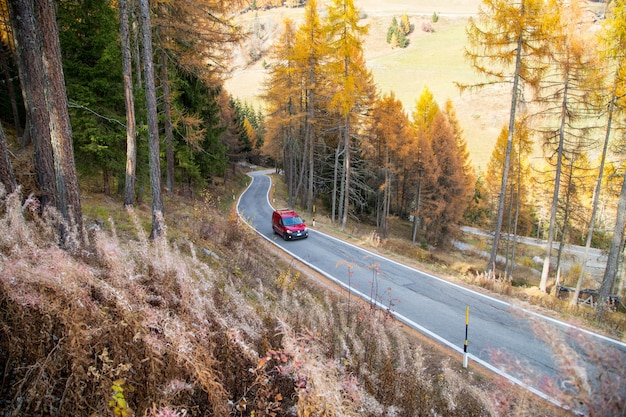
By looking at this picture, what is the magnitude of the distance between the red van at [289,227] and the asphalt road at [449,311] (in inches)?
37.3

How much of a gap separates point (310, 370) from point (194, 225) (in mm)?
11636

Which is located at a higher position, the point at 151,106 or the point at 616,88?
the point at 616,88

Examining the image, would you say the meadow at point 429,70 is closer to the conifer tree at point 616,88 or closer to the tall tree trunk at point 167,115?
the conifer tree at point 616,88

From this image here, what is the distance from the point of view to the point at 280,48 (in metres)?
26.6

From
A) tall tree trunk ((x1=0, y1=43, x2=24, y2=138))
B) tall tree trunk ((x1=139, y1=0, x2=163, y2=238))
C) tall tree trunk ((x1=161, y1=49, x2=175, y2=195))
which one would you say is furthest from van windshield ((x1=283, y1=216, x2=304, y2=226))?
tall tree trunk ((x1=0, y1=43, x2=24, y2=138))

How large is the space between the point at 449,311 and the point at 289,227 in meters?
10.9

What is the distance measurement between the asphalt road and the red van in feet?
3.11

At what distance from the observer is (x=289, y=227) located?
18.9 meters

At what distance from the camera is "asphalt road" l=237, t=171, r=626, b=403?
286 inches

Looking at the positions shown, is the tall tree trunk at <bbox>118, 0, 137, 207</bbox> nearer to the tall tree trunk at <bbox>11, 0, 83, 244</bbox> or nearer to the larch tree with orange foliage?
the tall tree trunk at <bbox>11, 0, 83, 244</bbox>

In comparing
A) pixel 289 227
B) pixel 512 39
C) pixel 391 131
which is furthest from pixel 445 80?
pixel 289 227

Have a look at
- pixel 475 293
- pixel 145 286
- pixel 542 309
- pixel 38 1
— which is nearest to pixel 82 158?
pixel 38 1

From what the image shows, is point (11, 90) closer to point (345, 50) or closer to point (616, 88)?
point (345, 50)

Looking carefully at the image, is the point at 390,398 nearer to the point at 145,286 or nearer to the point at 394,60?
the point at 145,286
